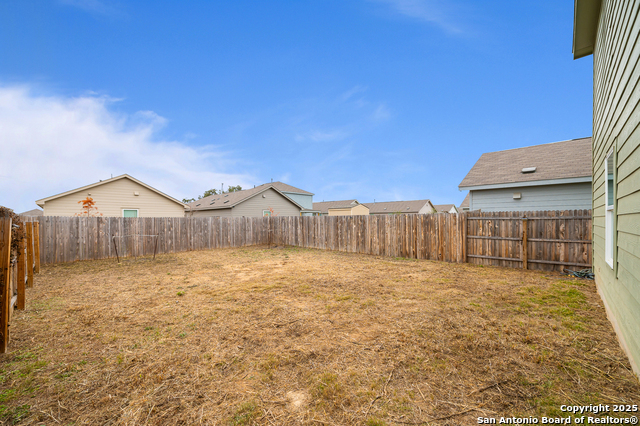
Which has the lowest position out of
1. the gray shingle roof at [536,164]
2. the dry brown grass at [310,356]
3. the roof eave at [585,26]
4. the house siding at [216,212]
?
the dry brown grass at [310,356]

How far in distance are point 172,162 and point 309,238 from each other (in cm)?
2141

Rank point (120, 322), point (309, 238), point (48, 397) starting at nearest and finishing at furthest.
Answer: point (48, 397), point (120, 322), point (309, 238)

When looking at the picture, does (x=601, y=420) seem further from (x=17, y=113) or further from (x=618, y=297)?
(x=17, y=113)

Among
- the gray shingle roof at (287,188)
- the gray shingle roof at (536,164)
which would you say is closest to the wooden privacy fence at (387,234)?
the gray shingle roof at (536,164)

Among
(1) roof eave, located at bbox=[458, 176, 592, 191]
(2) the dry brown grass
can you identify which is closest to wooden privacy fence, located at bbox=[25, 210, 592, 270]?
(2) the dry brown grass

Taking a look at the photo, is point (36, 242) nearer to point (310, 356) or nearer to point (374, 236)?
point (310, 356)

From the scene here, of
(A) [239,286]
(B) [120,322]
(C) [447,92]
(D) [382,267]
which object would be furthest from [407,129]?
(B) [120,322]

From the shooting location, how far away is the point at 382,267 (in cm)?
802

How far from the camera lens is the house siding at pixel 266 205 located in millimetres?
21062

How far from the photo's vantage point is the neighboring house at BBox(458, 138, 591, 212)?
9141mm

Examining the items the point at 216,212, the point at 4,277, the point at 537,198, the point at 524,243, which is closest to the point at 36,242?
the point at 4,277

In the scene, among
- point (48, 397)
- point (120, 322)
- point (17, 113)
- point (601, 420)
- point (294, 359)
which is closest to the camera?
point (601, 420)

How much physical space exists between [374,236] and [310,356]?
27.9ft

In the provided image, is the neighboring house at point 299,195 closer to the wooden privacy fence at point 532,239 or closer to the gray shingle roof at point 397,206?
the gray shingle roof at point 397,206
